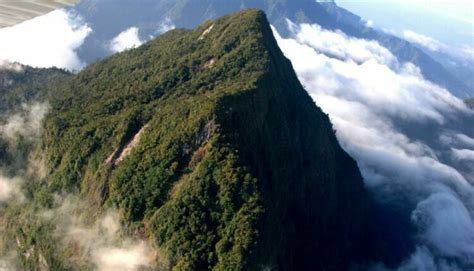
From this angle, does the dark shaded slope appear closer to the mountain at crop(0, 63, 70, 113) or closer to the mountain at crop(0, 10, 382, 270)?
the mountain at crop(0, 10, 382, 270)

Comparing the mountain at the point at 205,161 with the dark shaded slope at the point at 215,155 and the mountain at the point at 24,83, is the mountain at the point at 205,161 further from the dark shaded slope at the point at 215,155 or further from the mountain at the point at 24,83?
the mountain at the point at 24,83

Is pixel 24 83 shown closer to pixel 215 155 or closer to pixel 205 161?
pixel 205 161

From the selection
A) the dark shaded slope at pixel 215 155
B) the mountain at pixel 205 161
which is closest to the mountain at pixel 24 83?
the mountain at pixel 205 161

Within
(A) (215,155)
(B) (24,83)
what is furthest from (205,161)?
(B) (24,83)

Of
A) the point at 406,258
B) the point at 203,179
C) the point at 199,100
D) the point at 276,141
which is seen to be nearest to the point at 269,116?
the point at 276,141

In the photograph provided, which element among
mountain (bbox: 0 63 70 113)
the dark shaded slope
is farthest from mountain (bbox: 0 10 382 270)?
mountain (bbox: 0 63 70 113)
